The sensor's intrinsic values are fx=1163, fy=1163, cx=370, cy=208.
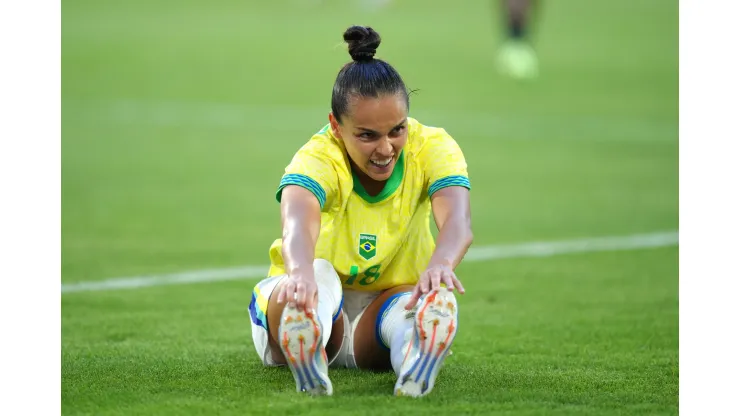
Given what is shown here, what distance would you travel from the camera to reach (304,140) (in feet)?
38.9

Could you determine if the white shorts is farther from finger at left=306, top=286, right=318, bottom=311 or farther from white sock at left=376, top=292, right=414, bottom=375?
finger at left=306, top=286, right=318, bottom=311

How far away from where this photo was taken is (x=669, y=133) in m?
12.4

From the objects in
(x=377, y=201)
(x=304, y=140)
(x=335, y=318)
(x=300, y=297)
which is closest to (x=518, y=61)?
(x=304, y=140)

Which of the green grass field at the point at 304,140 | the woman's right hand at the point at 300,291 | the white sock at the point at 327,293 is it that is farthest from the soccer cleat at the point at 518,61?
the woman's right hand at the point at 300,291

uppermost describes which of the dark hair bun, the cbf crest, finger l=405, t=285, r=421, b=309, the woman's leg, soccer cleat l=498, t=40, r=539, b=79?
soccer cleat l=498, t=40, r=539, b=79

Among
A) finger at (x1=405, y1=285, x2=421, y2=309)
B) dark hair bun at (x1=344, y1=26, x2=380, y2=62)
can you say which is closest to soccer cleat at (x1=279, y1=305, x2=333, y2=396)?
finger at (x1=405, y1=285, x2=421, y2=309)

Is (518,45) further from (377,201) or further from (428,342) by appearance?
(428,342)

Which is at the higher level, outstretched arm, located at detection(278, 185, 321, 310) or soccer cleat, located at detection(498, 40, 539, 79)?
soccer cleat, located at detection(498, 40, 539, 79)

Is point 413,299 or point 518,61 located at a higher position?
point 518,61

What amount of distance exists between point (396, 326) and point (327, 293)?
25 centimetres

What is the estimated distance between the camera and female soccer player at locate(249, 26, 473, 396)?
3.47m

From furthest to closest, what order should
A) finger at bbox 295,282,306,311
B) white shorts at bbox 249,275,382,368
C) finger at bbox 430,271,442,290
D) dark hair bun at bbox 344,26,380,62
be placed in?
white shorts at bbox 249,275,382,368 < dark hair bun at bbox 344,26,380,62 < finger at bbox 430,271,442,290 < finger at bbox 295,282,306,311

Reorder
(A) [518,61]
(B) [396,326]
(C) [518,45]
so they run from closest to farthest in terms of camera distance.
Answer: (B) [396,326] → (A) [518,61] → (C) [518,45]
